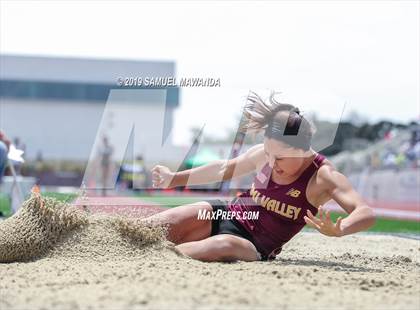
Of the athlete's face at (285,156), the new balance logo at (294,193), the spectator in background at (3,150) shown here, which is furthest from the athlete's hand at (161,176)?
the spectator in background at (3,150)

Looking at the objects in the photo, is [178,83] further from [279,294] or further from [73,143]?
[73,143]

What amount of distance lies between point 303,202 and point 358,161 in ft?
62.8

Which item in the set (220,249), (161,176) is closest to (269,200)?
(220,249)

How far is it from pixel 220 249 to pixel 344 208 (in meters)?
0.93

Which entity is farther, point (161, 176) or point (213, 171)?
point (213, 171)

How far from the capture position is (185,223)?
5.00m

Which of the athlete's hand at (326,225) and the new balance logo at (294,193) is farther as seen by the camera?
the new balance logo at (294,193)

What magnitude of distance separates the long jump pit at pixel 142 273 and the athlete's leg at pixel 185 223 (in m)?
0.11

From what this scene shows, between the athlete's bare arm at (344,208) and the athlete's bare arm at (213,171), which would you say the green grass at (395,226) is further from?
the athlete's bare arm at (344,208)

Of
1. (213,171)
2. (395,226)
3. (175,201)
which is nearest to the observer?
(213,171)

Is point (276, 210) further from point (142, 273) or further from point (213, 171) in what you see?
point (142, 273)

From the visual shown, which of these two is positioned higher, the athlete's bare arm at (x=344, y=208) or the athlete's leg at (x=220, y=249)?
the athlete's bare arm at (x=344, y=208)

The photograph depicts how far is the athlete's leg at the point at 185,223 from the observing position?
4977mm

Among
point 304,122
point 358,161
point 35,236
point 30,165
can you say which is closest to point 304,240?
point 304,122
